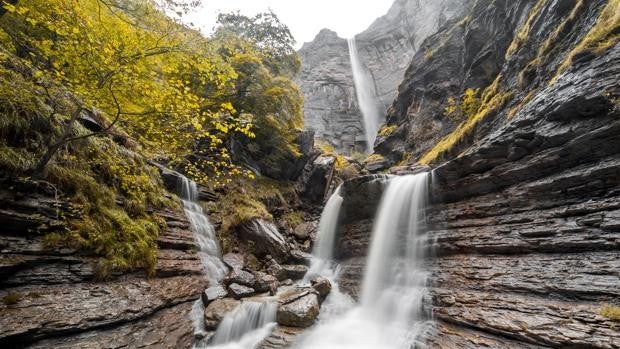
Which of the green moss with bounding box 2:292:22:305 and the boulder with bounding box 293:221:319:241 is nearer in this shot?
the green moss with bounding box 2:292:22:305

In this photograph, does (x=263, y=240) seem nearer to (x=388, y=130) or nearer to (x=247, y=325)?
(x=247, y=325)

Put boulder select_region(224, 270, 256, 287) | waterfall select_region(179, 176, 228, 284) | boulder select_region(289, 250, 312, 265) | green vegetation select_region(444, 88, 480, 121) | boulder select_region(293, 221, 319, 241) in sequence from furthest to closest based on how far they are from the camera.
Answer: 1. green vegetation select_region(444, 88, 480, 121)
2. boulder select_region(293, 221, 319, 241)
3. boulder select_region(289, 250, 312, 265)
4. waterfall select_region(179, 176, 228, 284)
5. boulder select_region(224, 270, 256, 287)

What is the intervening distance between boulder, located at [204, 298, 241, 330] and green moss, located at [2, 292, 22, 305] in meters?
3.61

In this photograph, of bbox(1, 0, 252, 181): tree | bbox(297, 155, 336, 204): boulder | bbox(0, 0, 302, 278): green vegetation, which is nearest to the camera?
bbox(1, 0, 252, 181): tree

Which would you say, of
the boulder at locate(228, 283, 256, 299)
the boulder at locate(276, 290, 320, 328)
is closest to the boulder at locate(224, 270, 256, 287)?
the boulder at locate(228, 283, 256, 299)

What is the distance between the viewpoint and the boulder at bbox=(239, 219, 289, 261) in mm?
11609

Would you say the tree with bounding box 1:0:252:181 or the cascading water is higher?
the tree with bounding box 1:0:252:181

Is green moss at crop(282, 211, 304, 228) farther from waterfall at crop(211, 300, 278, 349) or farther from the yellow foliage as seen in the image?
the yellow foliage

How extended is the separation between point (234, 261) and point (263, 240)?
5.73 feet

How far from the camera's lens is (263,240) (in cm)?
1173

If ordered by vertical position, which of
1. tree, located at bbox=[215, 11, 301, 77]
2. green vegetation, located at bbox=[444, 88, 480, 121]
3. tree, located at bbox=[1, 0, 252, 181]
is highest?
tree, located at bbox=[215, 11, 301, 77]

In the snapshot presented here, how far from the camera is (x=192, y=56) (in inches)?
215

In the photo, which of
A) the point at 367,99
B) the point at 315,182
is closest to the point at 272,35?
the point at 315,182

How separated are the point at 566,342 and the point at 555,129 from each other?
4.74 metres
